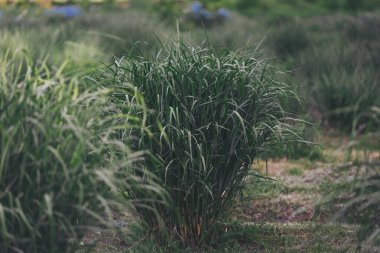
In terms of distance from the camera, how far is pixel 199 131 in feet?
15.5

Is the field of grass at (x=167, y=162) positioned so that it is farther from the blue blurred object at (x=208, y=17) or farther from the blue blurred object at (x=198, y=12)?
the blue blurred object at (x=208, y=17)

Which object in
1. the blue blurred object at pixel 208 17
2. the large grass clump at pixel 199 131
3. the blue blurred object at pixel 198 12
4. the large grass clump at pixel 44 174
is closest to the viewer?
the large grass clump at pixel 44 174

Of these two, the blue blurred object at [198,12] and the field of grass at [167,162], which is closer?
the field of grass at [167,162]

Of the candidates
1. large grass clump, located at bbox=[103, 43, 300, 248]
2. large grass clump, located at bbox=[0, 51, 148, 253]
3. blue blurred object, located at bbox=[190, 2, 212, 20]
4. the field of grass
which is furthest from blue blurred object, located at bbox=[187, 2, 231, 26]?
large grass clump, located at bbox=[0, 51, 148, 253]

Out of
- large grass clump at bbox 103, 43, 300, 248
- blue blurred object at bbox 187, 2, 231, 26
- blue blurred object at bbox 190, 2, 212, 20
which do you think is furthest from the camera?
blue blurred object at bbox 187, 2, 231, 26

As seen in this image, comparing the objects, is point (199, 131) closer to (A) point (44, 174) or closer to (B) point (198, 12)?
(A) point (44, 174)

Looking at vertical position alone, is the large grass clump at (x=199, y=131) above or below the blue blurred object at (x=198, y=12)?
above

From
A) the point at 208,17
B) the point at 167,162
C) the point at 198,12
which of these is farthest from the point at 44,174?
the point at 208,17

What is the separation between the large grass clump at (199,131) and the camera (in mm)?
4703

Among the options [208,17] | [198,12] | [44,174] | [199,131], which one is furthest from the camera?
[208,17]

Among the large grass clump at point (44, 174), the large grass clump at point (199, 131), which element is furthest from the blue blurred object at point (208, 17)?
the large grass clump at point (44, 174)

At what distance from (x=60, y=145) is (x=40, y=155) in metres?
0.10

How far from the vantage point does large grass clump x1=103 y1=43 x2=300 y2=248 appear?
470cm

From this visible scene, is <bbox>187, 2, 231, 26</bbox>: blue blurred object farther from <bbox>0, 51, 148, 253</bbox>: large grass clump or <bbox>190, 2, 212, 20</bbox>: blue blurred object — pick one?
<bbox>0, 51, 148, 253</bbox>: large grass clump
